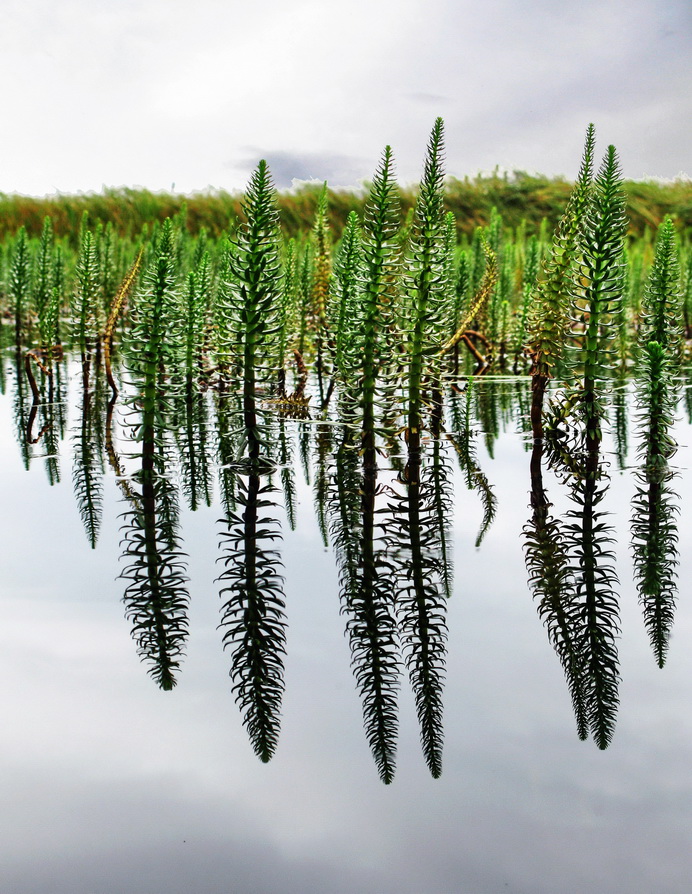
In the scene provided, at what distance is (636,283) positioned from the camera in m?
10.9

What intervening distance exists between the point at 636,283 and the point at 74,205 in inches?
Result: 453

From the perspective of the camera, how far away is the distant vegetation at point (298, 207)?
671 inches

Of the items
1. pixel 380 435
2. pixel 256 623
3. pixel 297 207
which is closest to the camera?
pixel 256 623

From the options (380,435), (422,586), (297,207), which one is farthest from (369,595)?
(297,207)

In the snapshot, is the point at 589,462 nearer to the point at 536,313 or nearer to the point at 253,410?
the point at 536,313

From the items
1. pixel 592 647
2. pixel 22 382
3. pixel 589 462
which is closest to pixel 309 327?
pixel 22 382

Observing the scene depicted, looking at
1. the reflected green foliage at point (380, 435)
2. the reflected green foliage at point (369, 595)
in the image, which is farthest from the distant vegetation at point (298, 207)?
the reflected green foliage at point (369, 595)

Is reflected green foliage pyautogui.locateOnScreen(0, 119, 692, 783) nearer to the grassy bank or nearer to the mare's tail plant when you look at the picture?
the mare's tail plant

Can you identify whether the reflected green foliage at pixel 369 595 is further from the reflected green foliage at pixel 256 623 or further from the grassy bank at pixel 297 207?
the grassy bank at pixel 297 207

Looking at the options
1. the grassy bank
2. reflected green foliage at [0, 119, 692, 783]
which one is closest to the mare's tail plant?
reflected green foliage at [0, 119, 692, 783]

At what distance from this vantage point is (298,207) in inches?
689

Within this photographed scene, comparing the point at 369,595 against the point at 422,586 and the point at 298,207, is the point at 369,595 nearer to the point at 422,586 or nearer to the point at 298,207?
the point at 422,586

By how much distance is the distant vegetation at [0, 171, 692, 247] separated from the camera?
1703 cm

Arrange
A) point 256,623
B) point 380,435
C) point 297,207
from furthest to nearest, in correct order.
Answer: point 297,207 → point 380,435 → point 256,623
